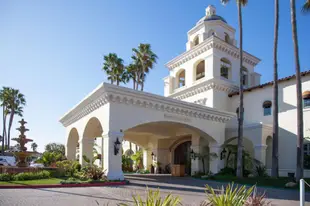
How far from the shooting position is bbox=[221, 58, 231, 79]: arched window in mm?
27612

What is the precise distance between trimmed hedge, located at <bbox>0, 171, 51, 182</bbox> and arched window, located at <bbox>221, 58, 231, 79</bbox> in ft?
61.6

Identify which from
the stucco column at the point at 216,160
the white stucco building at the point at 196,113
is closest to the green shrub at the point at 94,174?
the white stucco building at the point at 196,113

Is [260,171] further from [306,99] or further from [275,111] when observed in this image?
[306,99]

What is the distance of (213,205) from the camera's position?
16.0ft

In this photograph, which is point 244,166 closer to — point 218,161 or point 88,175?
point 218,161

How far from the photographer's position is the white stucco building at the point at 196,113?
53.2ft

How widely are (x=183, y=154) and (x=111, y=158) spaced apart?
40.6ft

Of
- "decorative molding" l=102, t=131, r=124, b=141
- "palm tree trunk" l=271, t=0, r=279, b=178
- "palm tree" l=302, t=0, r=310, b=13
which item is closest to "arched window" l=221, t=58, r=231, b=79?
"palm tree trunk" l=271, t=0, r=279, b=178

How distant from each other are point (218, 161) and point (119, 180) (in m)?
8.79

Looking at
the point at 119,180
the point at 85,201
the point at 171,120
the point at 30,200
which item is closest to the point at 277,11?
the point at 171,120

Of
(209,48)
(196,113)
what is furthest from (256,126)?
(209,48)

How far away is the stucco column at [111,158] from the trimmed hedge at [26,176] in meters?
4.19

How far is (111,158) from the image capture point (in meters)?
15.4

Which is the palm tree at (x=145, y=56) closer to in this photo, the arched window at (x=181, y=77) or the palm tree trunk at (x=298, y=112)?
the arched window at (x=181, y=77)
